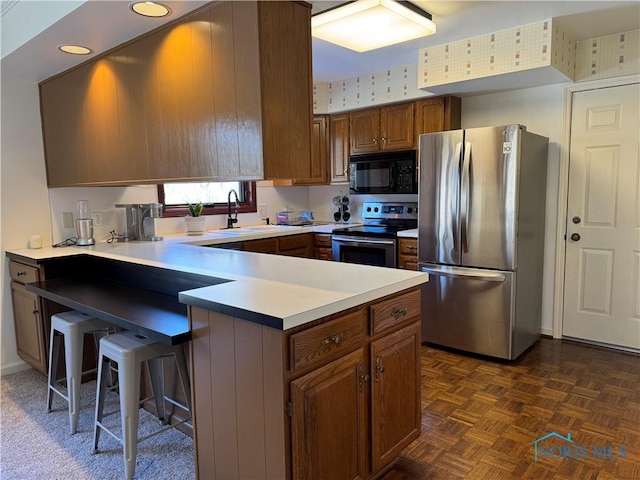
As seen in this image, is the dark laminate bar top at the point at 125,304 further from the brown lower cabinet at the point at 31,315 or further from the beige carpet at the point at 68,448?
the beige carpet at the point at 68,448

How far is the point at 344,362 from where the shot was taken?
1638 mm

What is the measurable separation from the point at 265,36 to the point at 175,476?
78.1 inches

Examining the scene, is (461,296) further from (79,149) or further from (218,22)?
(79,149)

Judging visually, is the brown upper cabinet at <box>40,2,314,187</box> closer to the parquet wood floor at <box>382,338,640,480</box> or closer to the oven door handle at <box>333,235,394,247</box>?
the parquet wood floor at <box>382,338,640,480</box>

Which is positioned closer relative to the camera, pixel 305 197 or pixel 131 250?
pixel 131 250

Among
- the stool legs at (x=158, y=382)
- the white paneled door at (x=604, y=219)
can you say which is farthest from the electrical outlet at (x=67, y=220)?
the white paneled door at (x=604, y=219)

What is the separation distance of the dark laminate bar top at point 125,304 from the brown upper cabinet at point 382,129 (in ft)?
8.66

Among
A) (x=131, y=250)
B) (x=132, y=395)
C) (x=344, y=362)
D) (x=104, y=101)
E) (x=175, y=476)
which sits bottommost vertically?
(x=175, y=476)

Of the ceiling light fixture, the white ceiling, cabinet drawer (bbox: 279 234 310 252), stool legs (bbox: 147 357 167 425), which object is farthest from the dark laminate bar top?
the ceiling light fixture

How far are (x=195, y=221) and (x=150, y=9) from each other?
85.4 inches

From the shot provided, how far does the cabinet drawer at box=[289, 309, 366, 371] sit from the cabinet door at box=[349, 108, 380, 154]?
9.59 ft

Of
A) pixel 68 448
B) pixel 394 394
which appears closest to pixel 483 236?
pixel 394 394

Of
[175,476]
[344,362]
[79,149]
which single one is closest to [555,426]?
[344,362]

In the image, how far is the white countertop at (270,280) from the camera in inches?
59.7
